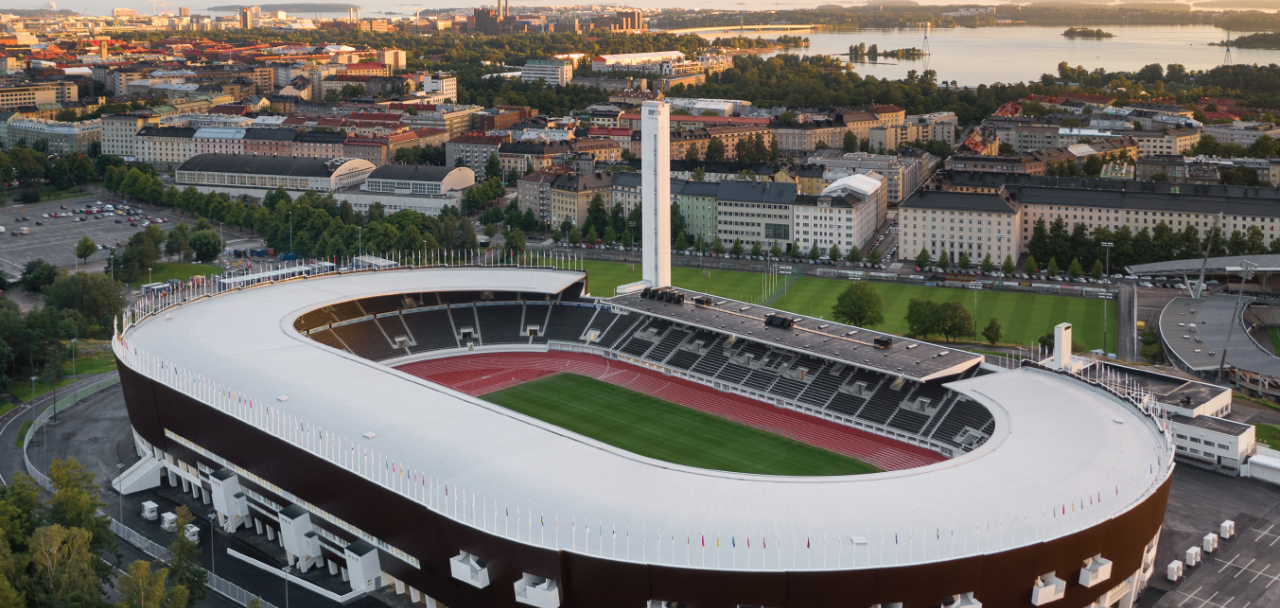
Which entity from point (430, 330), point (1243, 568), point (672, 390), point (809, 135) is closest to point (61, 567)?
point (672, 390)

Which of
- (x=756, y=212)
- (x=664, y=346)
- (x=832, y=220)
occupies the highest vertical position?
(x=756, y=212)

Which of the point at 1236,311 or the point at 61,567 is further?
the point at 1236,311

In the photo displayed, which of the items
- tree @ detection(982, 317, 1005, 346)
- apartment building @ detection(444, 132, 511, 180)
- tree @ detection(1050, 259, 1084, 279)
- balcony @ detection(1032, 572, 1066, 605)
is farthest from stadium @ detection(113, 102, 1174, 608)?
apartment building @ detection(444, 132, 511, 180)

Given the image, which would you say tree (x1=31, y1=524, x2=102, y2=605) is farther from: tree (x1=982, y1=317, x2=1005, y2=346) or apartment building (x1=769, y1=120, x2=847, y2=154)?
apartment building (x1=769, y1=120, x2=847, y2=154)

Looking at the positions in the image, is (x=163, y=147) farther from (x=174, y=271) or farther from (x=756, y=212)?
(x=756, y=212)

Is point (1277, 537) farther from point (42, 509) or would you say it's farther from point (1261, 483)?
point (42, 509)

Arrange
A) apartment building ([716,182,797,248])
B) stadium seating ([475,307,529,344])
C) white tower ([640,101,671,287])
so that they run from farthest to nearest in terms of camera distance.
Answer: apartment building ([716,182,797,248]) < white tower ([640,101,671,287]) < stadium seating ([475,307,529,344])
